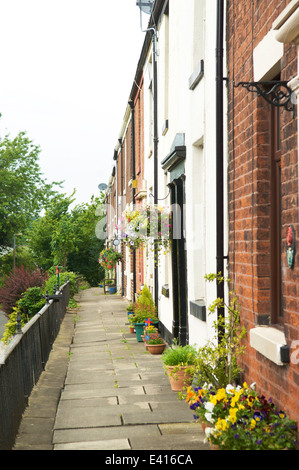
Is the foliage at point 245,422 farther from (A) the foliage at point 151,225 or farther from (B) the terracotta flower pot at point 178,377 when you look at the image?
(A) the foliage at point 151,225

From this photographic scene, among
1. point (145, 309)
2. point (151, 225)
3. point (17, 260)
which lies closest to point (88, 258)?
point (17, 260)

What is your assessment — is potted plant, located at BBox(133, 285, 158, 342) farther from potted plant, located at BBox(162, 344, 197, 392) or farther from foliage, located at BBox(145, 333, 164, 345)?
potted plant, located at BBox(162, 344, 197, 392)

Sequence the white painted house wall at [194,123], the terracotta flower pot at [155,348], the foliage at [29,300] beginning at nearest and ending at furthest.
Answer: the white painted house wall at [194,123] < the terracotta flower pot at [155,348] < the foliage at [29,300]

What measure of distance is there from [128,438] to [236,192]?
255cm

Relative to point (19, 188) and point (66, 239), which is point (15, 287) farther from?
point (19, 188)

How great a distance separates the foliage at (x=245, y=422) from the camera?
13.5ft

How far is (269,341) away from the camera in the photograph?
4.44m

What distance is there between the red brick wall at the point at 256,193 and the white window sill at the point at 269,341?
0.10 m

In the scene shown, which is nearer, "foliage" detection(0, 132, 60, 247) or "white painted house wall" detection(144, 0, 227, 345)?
"white painted house wall" detection(144, 0, 227, 345)

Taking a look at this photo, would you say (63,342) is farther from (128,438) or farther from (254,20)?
(254,20)

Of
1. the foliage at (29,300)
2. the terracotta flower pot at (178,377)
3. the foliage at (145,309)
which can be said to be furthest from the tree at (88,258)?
the terracotta flower pot at (178,377)

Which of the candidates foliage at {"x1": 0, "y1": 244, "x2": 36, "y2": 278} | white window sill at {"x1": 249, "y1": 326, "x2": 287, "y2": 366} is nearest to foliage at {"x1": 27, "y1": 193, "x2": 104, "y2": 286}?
foliage at {"x1": 0, "y1": 244, "x2": 36, "y2": 278}

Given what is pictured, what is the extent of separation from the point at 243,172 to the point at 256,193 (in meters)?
0.49

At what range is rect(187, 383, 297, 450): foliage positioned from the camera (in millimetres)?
4129
